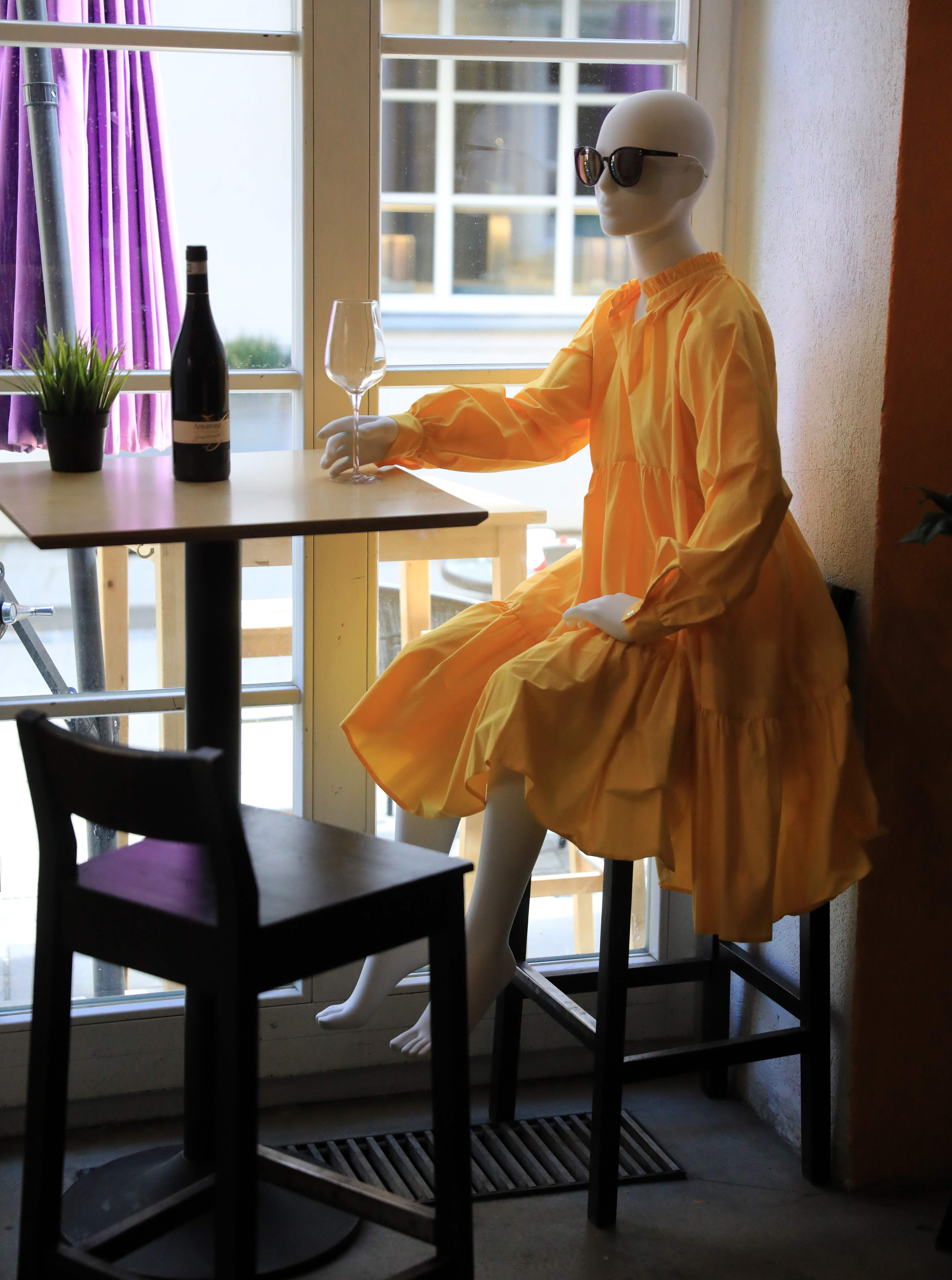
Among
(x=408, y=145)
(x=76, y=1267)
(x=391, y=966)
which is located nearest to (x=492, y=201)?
(x=408, y=145)

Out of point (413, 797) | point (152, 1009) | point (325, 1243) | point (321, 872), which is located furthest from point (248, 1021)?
point (152, 1009)

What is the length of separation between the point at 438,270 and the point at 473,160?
190 millimetres

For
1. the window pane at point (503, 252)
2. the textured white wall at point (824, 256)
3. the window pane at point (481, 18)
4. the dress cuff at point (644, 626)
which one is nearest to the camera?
the dress cuff at point (644, 626)

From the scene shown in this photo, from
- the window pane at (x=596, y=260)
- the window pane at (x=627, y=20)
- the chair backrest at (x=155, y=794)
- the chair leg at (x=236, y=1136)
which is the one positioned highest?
the window pane at (x=627, y=20)

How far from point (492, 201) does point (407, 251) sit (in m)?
0.17

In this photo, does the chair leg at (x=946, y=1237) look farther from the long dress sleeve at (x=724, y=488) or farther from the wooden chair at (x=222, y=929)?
the long dress sleeve at (x=724, y=488)

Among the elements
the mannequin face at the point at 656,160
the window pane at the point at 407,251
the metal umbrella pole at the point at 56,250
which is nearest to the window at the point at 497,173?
the window pane at the point at 407,251

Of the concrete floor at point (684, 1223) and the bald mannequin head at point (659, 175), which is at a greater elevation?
the bald mannequin head at point (659, 175)

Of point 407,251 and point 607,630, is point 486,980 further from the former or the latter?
point 407,251

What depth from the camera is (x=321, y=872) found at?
4.80ft

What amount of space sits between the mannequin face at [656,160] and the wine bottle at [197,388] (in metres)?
0.58

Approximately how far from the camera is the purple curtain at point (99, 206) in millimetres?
2094

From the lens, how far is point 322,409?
2246 millimetres

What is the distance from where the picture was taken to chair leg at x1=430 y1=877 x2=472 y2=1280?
1.50 m
